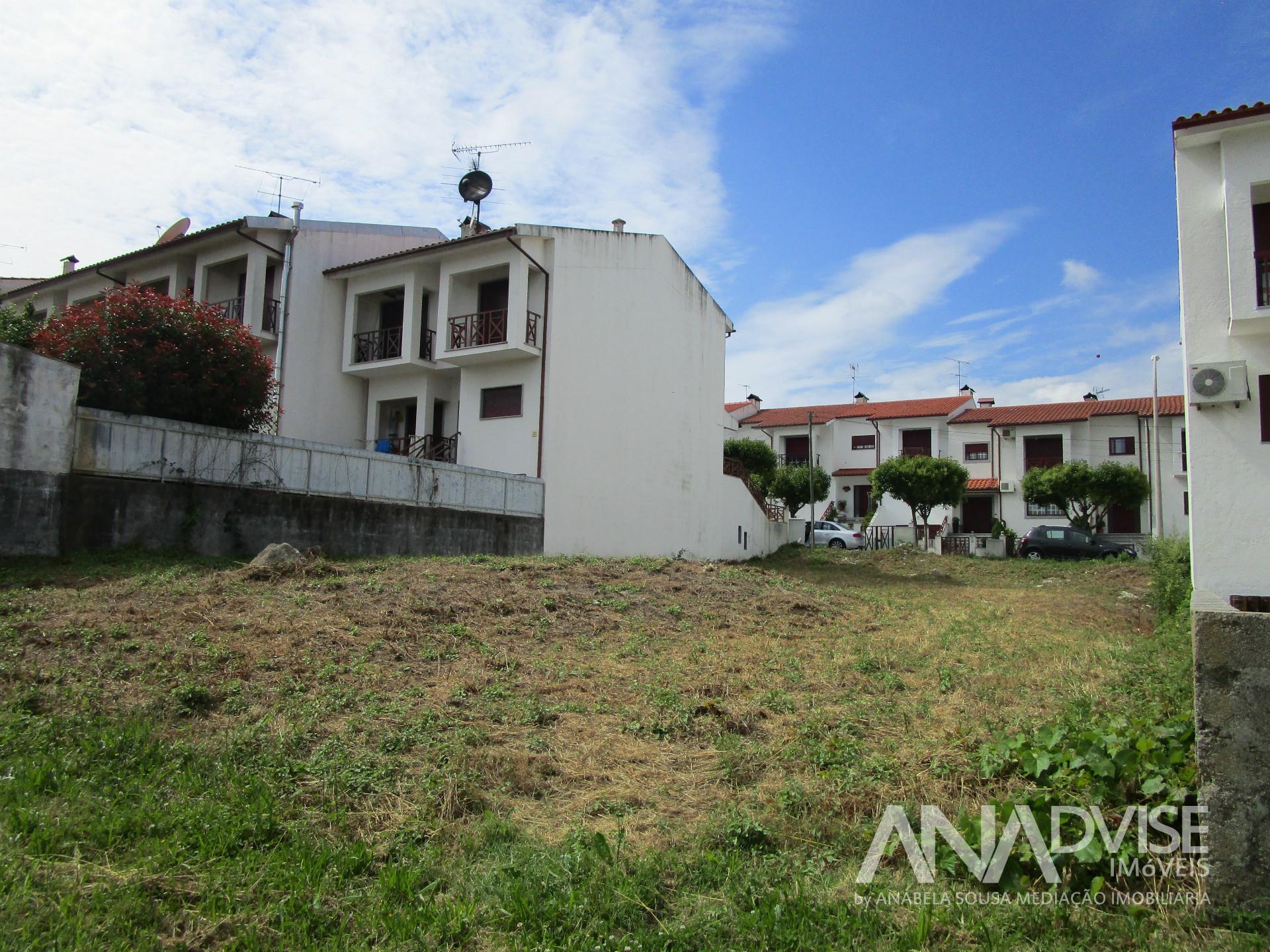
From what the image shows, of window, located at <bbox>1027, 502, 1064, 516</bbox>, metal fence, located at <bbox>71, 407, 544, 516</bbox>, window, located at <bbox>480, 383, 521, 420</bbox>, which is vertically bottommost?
metal fence, located at <bbox>71, 407, 544, 516</bbox>

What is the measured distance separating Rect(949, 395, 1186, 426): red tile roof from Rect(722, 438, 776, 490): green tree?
40.9 feet

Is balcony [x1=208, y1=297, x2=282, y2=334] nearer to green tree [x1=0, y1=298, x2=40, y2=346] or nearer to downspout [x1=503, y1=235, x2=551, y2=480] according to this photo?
green tree [x1=0, y1=298, x2=40, y2=346]

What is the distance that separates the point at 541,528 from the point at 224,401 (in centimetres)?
787

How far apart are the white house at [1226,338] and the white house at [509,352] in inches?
495

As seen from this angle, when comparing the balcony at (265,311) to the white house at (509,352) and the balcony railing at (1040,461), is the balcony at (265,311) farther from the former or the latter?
the balcony railing at (1040,461)

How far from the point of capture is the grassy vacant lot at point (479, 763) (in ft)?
11.2

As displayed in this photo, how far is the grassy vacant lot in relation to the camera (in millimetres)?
3428

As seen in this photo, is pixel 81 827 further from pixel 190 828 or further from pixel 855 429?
pixel 855 429

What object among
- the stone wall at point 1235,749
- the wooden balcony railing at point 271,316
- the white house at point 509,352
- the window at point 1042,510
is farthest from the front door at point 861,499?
the stone wall at point 1235,749

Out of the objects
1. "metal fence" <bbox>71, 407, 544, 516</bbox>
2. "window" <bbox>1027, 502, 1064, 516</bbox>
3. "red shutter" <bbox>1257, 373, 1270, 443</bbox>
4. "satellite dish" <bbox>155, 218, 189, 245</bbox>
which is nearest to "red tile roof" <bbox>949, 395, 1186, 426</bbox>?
"window" <bbox>1027, 502, 1064, 516</bbox>

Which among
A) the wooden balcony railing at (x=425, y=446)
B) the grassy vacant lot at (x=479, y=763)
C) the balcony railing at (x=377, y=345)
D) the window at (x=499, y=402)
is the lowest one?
the grassy vacant lot at (x=479, y=763)

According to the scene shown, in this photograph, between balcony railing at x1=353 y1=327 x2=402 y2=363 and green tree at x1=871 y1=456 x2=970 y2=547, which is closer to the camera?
balcony railing at x1=353 y1=327 x2=402 y2=363

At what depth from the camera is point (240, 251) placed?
23.3 meters

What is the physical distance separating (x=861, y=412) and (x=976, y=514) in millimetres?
9161
